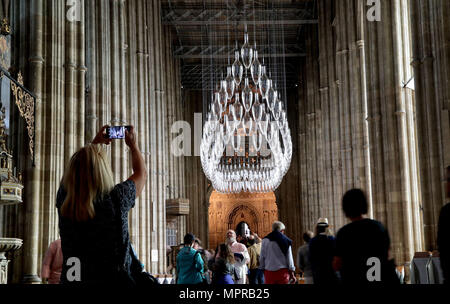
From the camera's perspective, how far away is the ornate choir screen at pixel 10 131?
30.3ft

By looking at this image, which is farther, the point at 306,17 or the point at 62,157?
the point at 306,17

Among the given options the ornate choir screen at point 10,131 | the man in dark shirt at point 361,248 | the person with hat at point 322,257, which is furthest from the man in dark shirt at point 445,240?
the ornate choir screen at point 10,131

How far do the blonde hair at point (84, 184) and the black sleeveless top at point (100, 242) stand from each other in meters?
0.04

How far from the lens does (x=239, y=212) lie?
4184 cm

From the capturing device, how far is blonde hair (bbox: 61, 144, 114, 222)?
301 centimetres

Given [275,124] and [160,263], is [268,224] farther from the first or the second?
[275,124]

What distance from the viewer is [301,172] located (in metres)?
37.3

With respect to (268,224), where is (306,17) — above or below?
above

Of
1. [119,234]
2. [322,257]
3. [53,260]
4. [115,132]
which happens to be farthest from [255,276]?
[119,234]

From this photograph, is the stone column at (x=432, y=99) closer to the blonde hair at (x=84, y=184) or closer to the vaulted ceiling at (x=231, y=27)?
the blonde hair at (x=84, y=184)

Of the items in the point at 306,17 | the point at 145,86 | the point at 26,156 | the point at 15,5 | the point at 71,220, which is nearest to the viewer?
the point at 71,220

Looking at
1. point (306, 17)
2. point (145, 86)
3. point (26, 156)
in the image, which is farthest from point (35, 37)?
point (306, 17)

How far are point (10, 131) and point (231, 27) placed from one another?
71.2 ft
